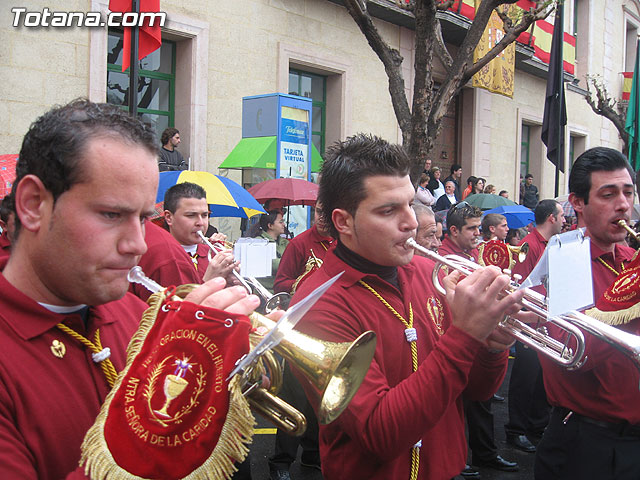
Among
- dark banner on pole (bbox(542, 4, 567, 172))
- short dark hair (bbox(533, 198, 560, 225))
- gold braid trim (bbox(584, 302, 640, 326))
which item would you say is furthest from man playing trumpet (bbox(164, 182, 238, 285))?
dark banner on pole (bbox(542, 4, 567, 172))

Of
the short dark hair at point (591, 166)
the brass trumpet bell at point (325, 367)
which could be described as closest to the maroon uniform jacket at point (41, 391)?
the brass trumpet bell at point (325, 367)

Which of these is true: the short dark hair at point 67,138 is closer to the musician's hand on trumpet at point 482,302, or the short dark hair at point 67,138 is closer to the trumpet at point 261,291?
the musician's hand on trumpet at point 482,302

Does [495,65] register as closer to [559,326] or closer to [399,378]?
[559,326]

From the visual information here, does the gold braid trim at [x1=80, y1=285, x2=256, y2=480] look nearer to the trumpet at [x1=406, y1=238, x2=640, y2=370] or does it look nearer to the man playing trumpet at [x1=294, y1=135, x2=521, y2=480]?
the man playing trumpet at [x1=294, y1=135, x2=521, y2=480]

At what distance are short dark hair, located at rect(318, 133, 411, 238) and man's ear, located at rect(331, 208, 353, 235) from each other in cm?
2

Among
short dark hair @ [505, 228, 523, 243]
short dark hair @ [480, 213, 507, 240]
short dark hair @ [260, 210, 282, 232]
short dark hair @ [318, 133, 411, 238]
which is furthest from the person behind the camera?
short dark hair @ [505, 228, 523, 243]

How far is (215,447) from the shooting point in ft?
4.26

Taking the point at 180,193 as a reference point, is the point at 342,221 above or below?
below

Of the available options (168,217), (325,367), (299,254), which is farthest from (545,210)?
(325,367)

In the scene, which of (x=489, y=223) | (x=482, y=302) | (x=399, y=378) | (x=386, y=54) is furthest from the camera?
(x=386, y=54)

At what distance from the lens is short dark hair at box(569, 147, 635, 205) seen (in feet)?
9.86

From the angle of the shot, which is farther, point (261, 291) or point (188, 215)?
point (188, 215)

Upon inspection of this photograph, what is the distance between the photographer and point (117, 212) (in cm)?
139

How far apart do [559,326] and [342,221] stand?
985 mm
